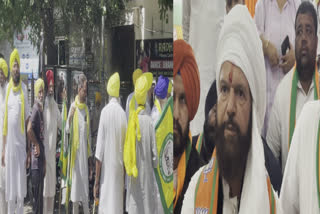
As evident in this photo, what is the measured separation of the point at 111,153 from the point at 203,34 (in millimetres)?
1251

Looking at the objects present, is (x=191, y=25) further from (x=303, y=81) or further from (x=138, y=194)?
(x=138, y=194)

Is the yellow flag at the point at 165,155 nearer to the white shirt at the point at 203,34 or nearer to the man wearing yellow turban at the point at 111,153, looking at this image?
the man wearing yellow turban at the point at 111,153

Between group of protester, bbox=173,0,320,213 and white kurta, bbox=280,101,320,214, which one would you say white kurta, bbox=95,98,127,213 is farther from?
white kurta, bbox=280,101,320,214

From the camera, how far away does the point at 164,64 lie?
2.90 m

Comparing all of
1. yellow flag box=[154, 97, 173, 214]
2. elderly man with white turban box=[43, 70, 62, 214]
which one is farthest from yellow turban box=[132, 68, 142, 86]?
elderly man with white turban box=[43, 70, 62, 214]

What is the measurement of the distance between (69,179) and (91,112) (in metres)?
0.64

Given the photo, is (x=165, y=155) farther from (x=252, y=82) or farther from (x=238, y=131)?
(x=252, y=82)

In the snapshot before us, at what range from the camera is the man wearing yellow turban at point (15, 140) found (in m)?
4.22

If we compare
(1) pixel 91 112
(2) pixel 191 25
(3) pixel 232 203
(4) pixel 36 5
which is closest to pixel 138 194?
(1) pixel 91 112

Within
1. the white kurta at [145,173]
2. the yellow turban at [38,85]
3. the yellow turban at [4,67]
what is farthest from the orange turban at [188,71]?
the yellow turban at [4,67]

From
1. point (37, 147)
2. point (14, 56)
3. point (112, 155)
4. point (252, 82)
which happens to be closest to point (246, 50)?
point (252, 82)

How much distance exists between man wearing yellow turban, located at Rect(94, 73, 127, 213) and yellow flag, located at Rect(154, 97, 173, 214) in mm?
331

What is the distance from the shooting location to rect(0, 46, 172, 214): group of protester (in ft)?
9.96

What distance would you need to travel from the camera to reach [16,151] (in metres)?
4.22
